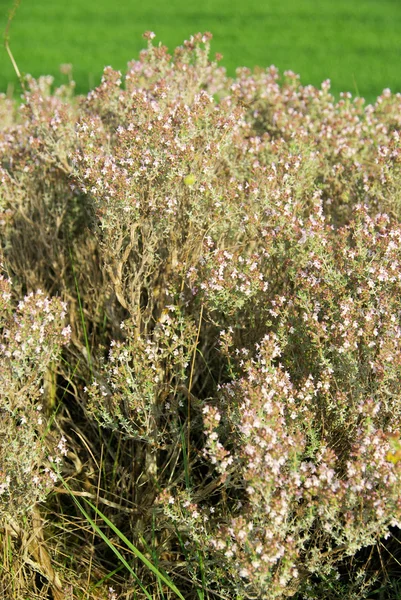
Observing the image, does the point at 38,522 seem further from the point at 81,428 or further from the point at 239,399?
the point at 239,399

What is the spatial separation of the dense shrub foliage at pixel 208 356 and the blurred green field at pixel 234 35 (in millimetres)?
5727

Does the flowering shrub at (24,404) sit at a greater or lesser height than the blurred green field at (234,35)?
lesser

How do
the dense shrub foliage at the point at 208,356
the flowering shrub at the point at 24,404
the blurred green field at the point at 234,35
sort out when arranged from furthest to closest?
the blurred green field at the point at 234,35, the flowering shrub at the point at 24,404, the dense shrub foliage at the point at 208,356

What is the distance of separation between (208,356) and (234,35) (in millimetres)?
9942

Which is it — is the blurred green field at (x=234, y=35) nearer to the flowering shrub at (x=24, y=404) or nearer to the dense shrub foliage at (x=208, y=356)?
the dense shrub foliage at (x=208, y=356)

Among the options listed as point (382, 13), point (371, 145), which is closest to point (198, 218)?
point (371, 145)

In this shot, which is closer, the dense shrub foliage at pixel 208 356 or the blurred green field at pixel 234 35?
the dense shrub foliage at pixel 208 356

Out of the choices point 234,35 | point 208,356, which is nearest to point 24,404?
point 208,356

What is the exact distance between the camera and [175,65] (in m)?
4.67

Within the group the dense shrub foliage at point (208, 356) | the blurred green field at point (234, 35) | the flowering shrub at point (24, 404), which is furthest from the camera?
the blurred green field at point (234, 35)

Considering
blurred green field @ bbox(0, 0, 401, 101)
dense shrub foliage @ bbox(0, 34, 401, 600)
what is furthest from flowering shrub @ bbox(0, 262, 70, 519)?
blurred green field @ bbox(0, 0, 401, 101)

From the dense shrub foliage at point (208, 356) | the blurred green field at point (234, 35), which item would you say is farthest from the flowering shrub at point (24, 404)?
the blurred green field at point (234, 35)

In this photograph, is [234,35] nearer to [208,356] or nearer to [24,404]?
[208,356]

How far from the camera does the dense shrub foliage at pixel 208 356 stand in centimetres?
236
